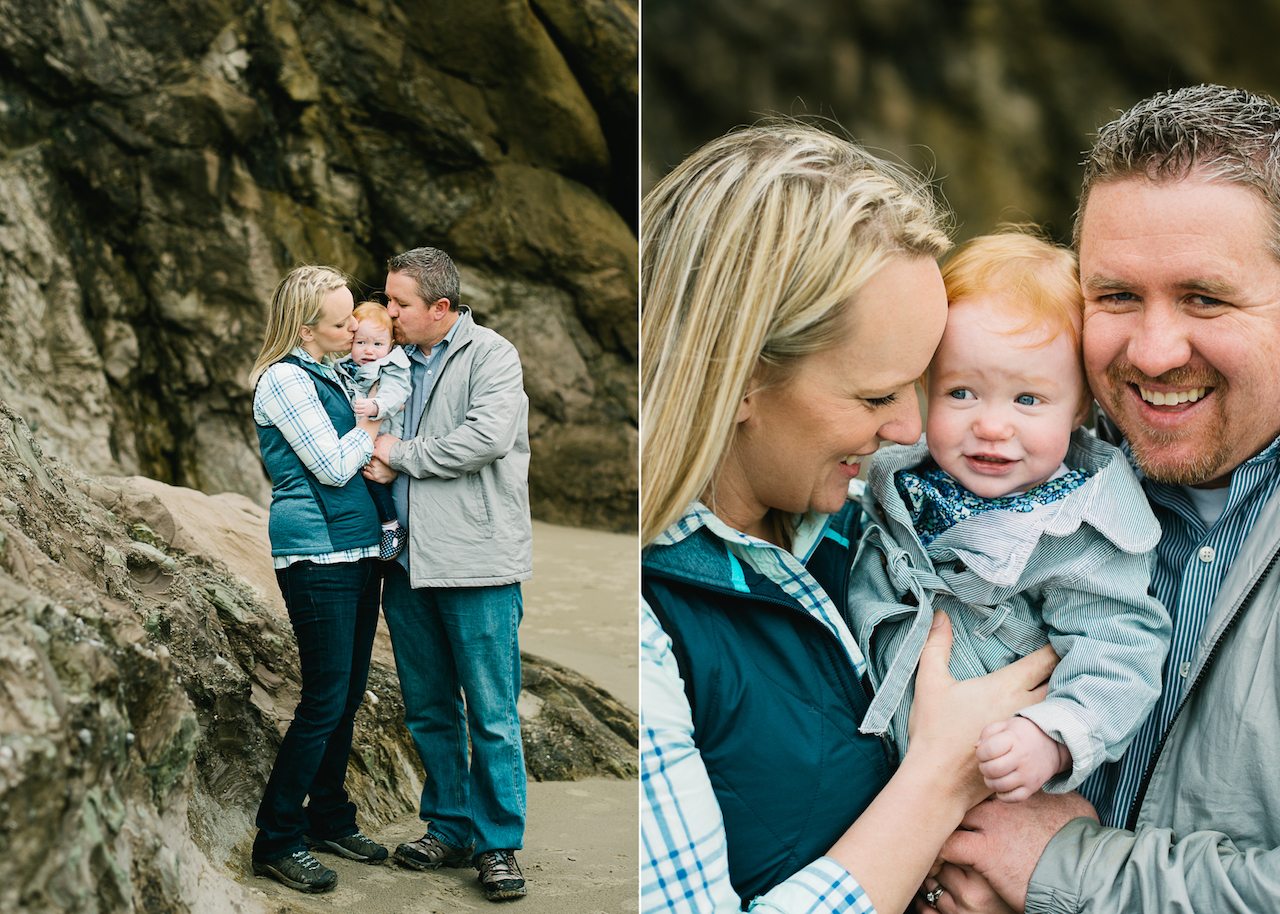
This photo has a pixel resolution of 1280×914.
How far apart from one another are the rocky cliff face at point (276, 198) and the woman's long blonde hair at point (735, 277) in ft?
19.4

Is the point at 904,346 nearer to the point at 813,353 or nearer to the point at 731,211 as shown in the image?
the point at 813,353

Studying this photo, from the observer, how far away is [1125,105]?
458 centimetres

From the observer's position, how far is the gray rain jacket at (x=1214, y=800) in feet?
4.43

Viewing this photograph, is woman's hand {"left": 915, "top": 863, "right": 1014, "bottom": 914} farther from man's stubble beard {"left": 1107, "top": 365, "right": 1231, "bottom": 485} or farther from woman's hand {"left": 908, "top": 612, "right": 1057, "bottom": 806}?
man's stubble beard {"left": 1107, "top": 365, "right": 1231, "bottom": 485}

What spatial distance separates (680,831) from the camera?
4.12 feet

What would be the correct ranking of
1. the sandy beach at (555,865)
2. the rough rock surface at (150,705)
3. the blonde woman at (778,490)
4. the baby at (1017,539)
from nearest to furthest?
the rough rock surface at (150,705) < the blonde woman at (778,490) < the baby at (1017,539) < the sandy beach at (555,865)

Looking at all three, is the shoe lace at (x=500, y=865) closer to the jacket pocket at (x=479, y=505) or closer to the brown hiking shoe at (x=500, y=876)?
the brown hiking shoe at (x=500, y=876)

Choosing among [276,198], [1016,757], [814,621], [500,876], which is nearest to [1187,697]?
[1016,757]

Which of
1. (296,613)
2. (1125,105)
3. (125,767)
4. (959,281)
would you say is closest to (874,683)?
(959,281)

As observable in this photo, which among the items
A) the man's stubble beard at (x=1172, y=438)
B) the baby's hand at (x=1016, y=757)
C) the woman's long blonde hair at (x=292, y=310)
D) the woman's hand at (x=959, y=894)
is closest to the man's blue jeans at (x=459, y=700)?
the woman's long blonde hair at (x=292, y=310)

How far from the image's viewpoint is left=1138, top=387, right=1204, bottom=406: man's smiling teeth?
1.55 meters

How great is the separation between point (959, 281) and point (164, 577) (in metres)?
1.92

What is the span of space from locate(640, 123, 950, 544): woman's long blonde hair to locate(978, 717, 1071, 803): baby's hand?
20.2 inches

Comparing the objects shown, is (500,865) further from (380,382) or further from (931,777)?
(931,777)
